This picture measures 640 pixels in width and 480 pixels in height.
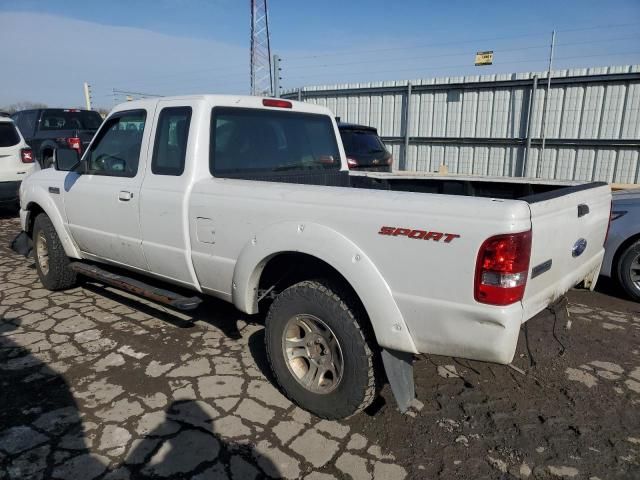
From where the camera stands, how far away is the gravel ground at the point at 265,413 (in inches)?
96.7

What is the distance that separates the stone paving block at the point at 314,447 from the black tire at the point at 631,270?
369cm

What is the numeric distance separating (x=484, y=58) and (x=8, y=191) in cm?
1176

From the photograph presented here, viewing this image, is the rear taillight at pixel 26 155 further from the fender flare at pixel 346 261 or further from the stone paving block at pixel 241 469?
the stone paving block at pixel 241 469

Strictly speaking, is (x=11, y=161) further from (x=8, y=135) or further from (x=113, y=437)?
(x=113, y=437)

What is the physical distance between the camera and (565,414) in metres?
2.88

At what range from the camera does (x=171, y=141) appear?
3521 mm

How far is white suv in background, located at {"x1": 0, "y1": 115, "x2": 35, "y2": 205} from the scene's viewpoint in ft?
27.2

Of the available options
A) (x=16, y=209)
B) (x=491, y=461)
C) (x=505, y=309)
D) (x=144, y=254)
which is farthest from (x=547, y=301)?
(x=16, y=209)

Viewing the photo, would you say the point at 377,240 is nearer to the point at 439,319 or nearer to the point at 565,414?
the point at 439,319

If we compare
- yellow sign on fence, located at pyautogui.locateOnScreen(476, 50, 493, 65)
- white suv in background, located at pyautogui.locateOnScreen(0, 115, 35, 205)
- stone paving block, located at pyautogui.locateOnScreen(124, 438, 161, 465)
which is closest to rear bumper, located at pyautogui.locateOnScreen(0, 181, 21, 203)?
white suv in background, located at pyautogui.locateOnScreen(0, 115, 35, 205)

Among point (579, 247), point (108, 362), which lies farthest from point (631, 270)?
point (108, 362)

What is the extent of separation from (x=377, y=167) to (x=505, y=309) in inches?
279

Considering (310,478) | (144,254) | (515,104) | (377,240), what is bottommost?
(310,478)

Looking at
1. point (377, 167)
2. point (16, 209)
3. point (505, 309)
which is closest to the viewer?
point (505, 309)
